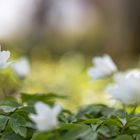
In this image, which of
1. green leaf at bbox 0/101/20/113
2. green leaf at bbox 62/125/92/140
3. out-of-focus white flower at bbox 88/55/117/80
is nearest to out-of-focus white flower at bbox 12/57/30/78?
out-of-focus white flower at bbox 88/55/117/80

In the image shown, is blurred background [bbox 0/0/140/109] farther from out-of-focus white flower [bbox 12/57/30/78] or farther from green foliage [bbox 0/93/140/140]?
green foliage [bbox 0/93/140/140]

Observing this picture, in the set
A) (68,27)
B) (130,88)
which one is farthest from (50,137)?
(68,27)

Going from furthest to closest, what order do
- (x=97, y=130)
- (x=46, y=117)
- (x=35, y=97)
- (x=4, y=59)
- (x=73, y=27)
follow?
1. (x=73, y=27)
2. (x=35, y=97)
3. (x=4, y=59)
4. (x=97, y=130)
5. (x=46, y=117)

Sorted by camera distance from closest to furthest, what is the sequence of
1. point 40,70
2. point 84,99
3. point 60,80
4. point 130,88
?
1. point 130,88
2. point 84,99
3. point 60,80
4. point 40,70

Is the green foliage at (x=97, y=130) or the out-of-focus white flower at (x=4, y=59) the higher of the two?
the out-of-focus white flower at (x=4, y=59)

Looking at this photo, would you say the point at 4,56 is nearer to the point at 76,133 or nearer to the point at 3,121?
the point at 3,121

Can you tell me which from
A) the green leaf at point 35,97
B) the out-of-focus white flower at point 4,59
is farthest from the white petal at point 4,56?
the green leaf at point 35,97

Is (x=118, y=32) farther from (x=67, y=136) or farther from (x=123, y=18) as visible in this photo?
(x=67, y=136)

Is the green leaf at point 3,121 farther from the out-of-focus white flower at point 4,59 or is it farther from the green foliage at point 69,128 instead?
the out-of-focus white flower at point 4,59

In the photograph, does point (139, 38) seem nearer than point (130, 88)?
No

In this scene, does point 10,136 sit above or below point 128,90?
below

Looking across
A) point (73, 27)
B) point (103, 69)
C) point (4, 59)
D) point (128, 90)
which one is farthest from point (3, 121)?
point (73, 27)
